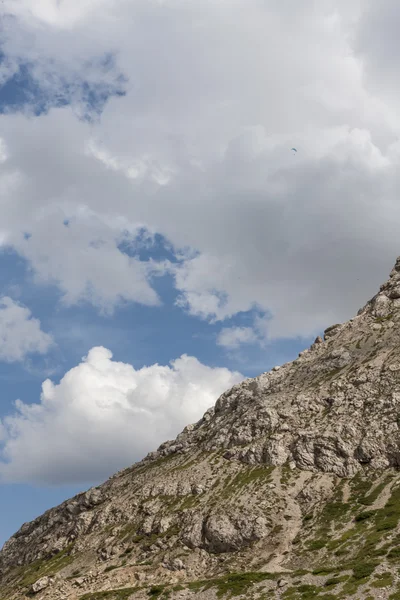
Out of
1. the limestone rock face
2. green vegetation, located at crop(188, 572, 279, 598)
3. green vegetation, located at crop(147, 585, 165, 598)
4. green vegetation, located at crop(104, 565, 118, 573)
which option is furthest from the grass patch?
the limestone rock face

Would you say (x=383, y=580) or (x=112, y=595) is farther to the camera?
(x=112, y=595)

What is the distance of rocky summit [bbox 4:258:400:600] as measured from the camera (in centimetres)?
9519

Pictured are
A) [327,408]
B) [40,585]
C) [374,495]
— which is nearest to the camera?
[374,495]

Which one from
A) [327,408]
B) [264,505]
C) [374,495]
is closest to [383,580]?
[374,495]

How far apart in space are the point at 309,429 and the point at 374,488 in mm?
25620

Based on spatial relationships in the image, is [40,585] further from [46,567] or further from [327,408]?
[327,408]

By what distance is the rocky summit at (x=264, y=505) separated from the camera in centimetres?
9519

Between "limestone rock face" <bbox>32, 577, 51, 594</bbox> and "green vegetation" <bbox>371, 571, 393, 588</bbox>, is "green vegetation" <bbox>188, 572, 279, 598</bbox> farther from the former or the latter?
"limestone rock face" <bbox>32, 577, 51, 594</bbox>

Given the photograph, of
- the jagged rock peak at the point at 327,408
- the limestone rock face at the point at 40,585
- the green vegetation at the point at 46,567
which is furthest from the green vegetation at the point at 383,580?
the green vegetation at the point at 46,567

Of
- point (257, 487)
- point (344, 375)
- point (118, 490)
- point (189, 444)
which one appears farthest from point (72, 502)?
point (344, 375)

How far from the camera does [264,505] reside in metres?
118

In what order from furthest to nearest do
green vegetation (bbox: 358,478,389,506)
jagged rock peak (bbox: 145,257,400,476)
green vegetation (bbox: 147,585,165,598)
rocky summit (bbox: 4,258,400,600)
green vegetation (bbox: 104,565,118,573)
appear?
1. jagged rock peak (bbox: 145,257,400,476)
2. green vegetation (bbox: 104,565,118,573)
3. green vegetation (bbox: 358,478,389,506)
4. green vegetation (bbox: 147,585,165,598)
5. rocky summit (bbox: 4,258,400,600)

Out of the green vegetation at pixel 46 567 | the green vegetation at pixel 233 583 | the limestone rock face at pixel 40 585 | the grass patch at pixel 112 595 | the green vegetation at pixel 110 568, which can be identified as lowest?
the green vegetation at pixel 233 583

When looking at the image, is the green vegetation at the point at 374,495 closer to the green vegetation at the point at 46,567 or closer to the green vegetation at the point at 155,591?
the green vegetation at the point at 155,591
